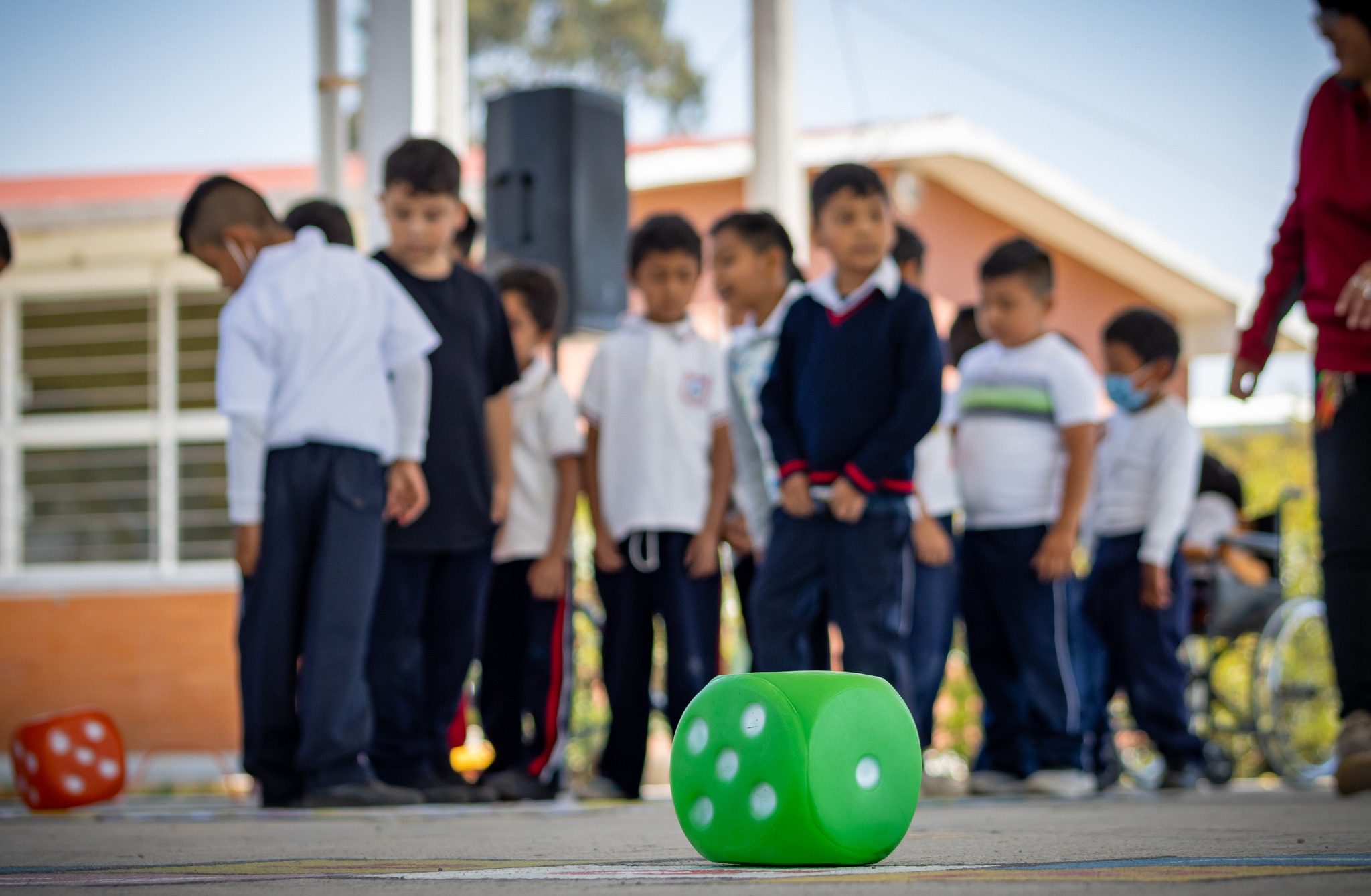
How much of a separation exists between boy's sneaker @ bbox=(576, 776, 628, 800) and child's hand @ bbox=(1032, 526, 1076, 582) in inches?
59.8

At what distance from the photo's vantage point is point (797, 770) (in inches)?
84.4

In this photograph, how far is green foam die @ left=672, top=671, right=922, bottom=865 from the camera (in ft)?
7.05

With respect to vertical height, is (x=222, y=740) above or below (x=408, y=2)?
below

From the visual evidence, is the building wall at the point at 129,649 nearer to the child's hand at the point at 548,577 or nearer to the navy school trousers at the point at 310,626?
the child's hand at the point at 548,577

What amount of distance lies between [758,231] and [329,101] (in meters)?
2.62

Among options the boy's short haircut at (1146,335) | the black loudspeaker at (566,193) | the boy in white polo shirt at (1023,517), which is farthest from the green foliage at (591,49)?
the boy in white polo shirt at (1023,517)

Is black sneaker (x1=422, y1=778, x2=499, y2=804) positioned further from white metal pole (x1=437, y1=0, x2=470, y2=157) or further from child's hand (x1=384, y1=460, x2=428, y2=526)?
white metal pole (x1=437, y1=0, x2=470, y2=157)

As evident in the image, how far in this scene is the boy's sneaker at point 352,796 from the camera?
4.07 meters

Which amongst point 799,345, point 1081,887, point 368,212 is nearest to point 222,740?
point 368,212

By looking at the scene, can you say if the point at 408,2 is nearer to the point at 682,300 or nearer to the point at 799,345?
the point at 682,300

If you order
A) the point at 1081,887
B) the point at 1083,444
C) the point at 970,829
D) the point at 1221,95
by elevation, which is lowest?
the point at 970,829

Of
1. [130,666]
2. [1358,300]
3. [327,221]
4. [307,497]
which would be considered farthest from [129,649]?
[1358,300]

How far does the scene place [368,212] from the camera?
669 centimetres

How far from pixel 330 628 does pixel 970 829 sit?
1.84m
